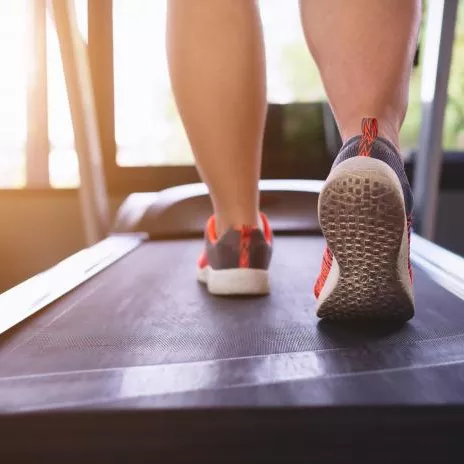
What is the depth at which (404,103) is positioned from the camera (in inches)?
32.1

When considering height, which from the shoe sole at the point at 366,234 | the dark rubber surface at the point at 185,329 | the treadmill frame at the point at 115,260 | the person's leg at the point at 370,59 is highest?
the person's leg at the point at 370,59

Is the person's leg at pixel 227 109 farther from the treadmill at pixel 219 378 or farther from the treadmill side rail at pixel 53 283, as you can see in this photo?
the treadmill side rail at pixel 53 283

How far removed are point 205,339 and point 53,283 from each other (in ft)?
1.70

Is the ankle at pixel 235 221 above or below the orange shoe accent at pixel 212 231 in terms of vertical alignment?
above

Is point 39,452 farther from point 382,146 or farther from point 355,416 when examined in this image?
point 382,146

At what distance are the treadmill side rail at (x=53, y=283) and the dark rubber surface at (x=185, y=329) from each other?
2cm

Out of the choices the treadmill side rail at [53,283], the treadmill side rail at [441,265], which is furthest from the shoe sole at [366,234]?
the treadmill side rail at [53,283]

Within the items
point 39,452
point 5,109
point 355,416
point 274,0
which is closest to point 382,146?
point 355,416

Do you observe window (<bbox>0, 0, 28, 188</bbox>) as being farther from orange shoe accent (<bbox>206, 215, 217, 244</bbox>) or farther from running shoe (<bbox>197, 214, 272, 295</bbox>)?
running shoe (<bbox>197, 214, 272, 295</bbox>)

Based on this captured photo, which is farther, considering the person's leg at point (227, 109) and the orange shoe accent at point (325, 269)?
the person's leg at point (227, 109)

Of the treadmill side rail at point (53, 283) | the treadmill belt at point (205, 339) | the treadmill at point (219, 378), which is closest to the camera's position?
the treadmill at point (219, 378)

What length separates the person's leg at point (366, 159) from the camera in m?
0.68

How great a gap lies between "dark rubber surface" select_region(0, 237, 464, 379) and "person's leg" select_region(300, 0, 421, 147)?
280 millimetres

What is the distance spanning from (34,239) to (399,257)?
211cm
